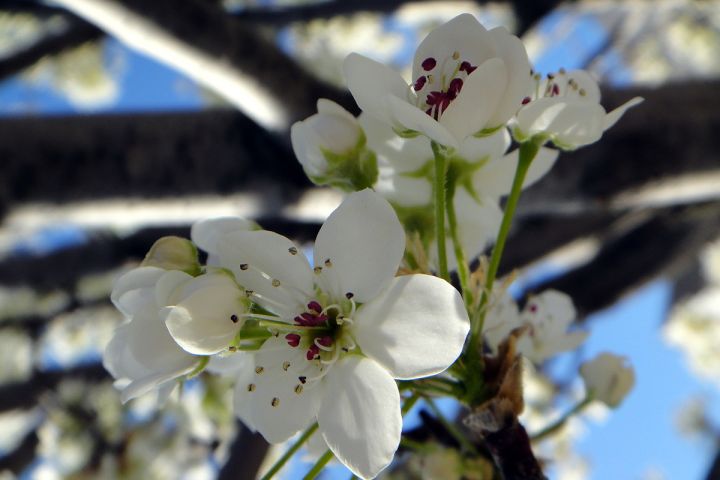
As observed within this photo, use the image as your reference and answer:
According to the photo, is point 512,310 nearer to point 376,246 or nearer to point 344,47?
point 376,246

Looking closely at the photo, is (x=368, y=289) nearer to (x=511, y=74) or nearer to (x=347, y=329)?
(x=347, y=329)

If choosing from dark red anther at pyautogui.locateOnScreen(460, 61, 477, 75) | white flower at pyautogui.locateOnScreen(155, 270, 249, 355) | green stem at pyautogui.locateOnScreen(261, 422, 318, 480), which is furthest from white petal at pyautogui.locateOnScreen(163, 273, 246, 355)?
dark red anther at pyautogui.locateOnScreen(460, 61, 477, 75)

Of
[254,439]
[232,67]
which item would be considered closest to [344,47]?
[232,67]

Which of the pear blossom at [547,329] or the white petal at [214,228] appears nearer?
the white petal at [214,228]

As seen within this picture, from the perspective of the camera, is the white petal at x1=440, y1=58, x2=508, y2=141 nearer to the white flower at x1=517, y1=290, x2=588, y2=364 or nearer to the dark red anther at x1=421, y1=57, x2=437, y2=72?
the dark red anther at x1=421, y1=57, x2=437, y2=72

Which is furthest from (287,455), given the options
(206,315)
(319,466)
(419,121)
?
(419,121)

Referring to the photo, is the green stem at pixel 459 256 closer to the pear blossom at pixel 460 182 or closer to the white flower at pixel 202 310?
the pear blossom at pixel 460 182

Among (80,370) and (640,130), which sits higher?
(640,130)

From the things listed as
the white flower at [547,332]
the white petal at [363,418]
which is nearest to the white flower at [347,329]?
the white petal at [363,418]
